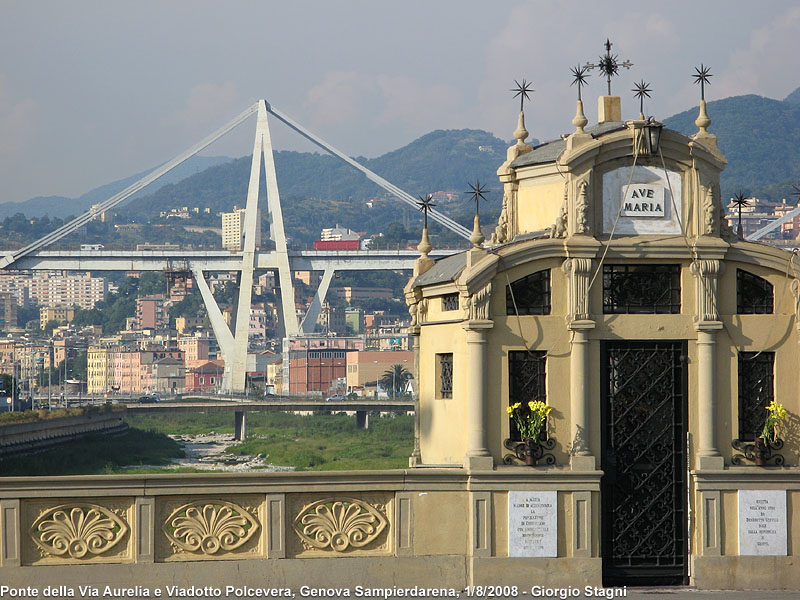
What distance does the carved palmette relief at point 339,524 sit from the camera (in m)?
17.6

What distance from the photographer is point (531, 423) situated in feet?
59.8

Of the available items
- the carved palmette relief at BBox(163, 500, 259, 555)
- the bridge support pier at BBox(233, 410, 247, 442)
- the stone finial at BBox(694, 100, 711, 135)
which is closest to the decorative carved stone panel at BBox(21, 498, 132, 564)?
the carved palmette relief at BBox(163, 500, 259, 555)

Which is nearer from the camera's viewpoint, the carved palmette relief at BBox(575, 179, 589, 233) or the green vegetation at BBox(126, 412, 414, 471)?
the carved palmette relief at BBox(575, 179, 589, 233)

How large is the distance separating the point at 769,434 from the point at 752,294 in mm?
1945

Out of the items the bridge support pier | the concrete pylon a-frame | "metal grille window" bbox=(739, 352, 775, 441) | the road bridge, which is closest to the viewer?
"metal grille window" bbox=(739, 352, 775, 441)

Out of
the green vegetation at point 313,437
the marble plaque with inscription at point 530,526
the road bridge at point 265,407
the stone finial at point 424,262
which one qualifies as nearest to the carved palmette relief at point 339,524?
the marble plaque with inscription at point 530,526

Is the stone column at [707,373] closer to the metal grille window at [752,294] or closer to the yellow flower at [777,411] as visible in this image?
the metal grille window at [752,294]

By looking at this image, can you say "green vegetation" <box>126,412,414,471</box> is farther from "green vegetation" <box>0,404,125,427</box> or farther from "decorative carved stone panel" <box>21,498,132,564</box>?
"decorative carved stone panel" <box>21,498,132,564</box>

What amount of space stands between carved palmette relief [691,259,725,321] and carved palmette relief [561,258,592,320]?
4.91 feet

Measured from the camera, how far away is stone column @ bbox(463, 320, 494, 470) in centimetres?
1811

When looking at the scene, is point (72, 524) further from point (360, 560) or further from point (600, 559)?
point (600, 559)

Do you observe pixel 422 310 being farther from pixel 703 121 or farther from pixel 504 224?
pixel 703 121

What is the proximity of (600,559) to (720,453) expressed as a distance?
2199 mm

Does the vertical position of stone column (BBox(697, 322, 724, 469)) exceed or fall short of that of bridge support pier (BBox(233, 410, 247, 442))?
it exceeds it
